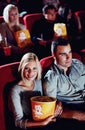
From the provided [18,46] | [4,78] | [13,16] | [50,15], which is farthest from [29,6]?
[4,78]

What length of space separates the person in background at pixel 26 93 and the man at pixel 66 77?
10cm

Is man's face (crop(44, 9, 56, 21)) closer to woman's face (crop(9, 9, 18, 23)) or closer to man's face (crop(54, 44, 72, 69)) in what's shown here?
woman's face (crop(9, 9, 18, 23))

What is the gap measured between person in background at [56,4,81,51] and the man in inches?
63.7

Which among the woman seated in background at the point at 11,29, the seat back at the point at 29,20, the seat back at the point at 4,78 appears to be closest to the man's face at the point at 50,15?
the seat back at the point at 29,20

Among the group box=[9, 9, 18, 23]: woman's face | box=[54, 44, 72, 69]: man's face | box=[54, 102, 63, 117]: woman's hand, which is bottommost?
→ box=[54, 102, 63, 117]: woman's hand

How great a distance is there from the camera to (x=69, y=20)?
3.89 metres

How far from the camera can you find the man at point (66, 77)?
6.54 feet

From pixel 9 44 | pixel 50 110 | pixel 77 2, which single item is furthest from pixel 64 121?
pixel 77 2

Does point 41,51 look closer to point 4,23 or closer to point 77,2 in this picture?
point 4,23

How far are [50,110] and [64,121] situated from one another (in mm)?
201

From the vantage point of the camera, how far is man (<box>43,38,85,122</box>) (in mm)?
1993

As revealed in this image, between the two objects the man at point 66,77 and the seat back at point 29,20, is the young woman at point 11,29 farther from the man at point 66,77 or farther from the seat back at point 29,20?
the man at point 66,77

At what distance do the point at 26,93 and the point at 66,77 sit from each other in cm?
34

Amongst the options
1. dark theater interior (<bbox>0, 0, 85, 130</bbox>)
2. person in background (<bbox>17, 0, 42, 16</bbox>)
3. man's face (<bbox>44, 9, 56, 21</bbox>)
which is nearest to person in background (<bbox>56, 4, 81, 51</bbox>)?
dark theater interior (<bbox>0, 0, 85, 130</bbox>)
